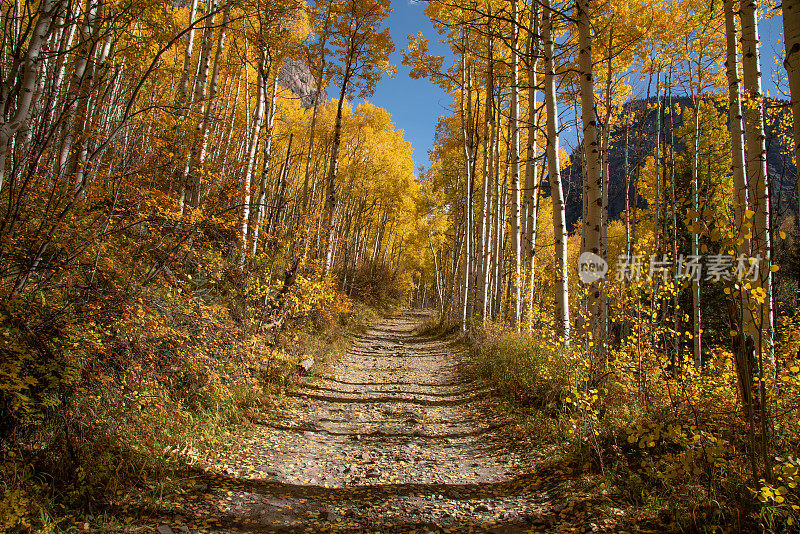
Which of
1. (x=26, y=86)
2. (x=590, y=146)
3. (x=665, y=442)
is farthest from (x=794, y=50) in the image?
(x=26, y=86)

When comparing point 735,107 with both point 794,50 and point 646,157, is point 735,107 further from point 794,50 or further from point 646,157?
point 646,157

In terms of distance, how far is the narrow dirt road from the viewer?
9.16 ft

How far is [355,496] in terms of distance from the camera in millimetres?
3193

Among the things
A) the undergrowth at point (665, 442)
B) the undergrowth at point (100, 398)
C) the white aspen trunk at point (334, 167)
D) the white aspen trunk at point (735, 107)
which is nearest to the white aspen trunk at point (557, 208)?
the undergrowth at point (665, 442)

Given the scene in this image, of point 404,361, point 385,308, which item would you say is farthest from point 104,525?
point 385,308

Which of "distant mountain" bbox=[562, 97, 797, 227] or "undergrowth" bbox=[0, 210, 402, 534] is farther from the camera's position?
"distant mountain" bbox=[562, 97, 797, 227]

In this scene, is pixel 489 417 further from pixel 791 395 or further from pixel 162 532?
pixel 162 532

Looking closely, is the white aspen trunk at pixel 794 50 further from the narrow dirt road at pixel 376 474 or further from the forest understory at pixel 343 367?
the narrow dirt road at pixel 376 474

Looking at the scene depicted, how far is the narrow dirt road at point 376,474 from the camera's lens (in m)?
2.79

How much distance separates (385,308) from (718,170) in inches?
605

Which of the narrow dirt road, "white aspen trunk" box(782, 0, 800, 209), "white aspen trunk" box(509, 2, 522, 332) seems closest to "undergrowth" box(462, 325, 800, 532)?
the narrow dirt road

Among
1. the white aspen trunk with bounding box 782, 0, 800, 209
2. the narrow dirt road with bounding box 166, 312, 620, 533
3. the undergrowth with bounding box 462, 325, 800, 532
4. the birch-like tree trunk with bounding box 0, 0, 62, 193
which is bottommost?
the narrow dirt road with bounding box 166, 312, 620, 533

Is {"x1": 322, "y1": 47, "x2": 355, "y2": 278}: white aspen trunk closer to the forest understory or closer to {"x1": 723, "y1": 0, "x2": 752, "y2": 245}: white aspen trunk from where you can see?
the forest understory

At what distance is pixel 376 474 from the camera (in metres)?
3.59
